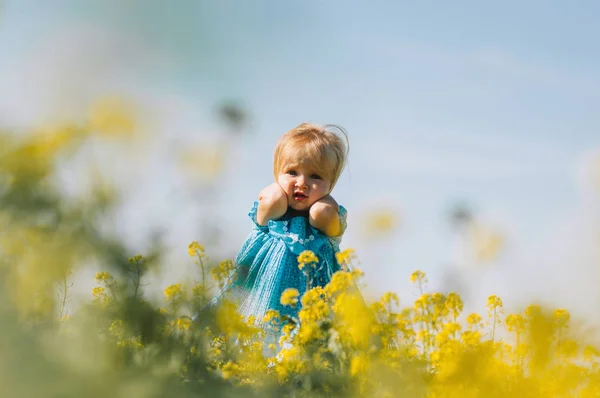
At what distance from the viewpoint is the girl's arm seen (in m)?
4.51

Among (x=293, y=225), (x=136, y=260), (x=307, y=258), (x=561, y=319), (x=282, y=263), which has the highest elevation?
(x=293, y=225)

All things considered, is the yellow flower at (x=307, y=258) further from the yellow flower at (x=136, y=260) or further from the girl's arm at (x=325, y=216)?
the yellow flower at (x=136, y=260)

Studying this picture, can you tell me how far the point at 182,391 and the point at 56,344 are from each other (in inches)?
8.5

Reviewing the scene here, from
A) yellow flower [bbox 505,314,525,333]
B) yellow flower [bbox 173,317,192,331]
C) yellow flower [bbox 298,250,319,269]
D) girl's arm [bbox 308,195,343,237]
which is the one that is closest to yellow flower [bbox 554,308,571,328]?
yellow flower [bbox 505,314,525,333]

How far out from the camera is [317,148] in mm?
4656

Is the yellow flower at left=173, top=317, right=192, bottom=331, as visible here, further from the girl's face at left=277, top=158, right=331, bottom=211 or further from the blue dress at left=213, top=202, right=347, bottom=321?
the girl's face at left=277, top=158, right=331, bottom=211

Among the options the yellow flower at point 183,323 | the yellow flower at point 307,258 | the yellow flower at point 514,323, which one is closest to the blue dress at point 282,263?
the yellow flower at point 307,258

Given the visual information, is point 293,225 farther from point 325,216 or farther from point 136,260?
point 136,260

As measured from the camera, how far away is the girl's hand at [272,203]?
4559mm

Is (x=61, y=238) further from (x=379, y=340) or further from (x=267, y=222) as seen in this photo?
A: (x=267, y=222)

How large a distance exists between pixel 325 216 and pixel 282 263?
0.41m

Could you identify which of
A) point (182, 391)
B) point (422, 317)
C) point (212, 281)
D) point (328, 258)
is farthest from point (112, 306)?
point (328, 258)

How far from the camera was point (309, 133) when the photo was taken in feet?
15.8

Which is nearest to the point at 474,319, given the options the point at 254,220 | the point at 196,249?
the point at 196,249
